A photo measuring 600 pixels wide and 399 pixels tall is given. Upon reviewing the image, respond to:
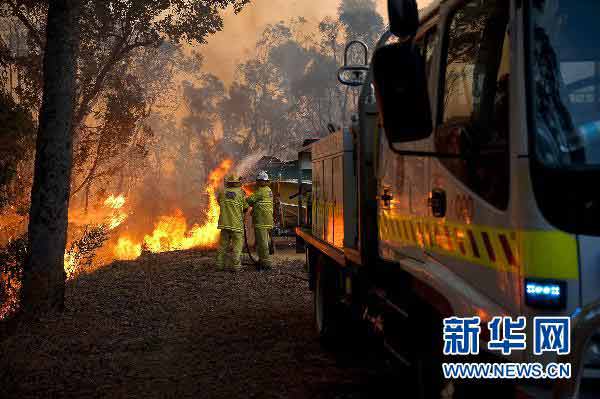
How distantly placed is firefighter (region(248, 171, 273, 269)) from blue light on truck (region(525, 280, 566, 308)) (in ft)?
40.8

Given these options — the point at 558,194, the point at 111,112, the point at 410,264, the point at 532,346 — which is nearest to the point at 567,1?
A: the point at 558,194

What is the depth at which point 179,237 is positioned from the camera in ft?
86.2

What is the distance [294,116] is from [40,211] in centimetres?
5609

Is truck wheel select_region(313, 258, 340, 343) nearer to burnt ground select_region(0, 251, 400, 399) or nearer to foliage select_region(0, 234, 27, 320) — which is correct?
burnt ground select_region(0, 251, 400, 399)

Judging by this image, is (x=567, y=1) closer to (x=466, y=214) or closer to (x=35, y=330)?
(x=466, y=214)

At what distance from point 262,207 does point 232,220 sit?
796 mm

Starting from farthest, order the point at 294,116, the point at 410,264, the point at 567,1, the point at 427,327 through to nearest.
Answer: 1. the point at 294,116
2. the point at 410,264
3. the point at 427,327
4. the point at 567,1

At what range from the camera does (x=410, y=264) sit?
4.17 meters

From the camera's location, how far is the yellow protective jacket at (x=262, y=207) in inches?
603

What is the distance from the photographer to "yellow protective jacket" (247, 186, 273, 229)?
603 inches

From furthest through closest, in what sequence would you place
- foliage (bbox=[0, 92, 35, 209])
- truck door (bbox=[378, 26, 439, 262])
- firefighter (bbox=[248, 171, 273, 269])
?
firefighter (bbox=[248, 171, 273, 269])
foliage (bbox=[0, 92, 35, 209])
truck door (bbox=[378, 26, 439, 262])

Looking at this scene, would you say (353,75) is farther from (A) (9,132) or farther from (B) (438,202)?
(A) (9,132)

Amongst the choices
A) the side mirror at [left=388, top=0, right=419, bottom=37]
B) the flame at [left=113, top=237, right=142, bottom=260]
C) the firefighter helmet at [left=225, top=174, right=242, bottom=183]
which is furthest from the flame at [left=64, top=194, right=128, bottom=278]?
the side mirror at [left=388, top=0, right=419, bottom=37]

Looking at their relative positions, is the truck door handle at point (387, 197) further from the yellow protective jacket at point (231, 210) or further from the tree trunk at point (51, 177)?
the yellow protective jacket at point (231, 210)
